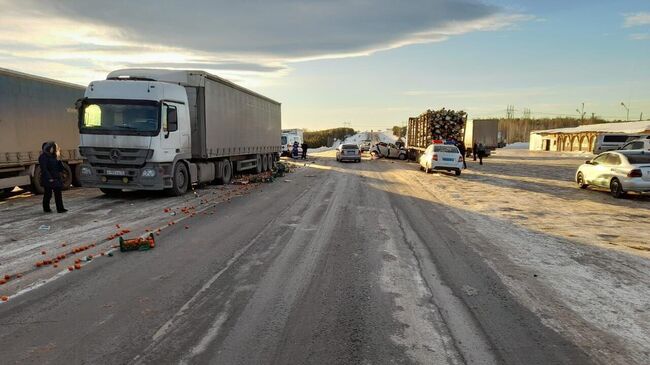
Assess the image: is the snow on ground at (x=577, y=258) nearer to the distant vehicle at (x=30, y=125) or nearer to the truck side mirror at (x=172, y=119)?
the truck side mirror at (x=172, y=119)

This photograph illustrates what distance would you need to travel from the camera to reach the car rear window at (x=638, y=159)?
1518 cm

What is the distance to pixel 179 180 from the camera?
591 inches

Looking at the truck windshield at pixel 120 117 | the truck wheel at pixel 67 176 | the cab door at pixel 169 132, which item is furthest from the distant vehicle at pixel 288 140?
the truck windshield at pixel 120 117

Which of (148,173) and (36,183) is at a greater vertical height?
(148,173)

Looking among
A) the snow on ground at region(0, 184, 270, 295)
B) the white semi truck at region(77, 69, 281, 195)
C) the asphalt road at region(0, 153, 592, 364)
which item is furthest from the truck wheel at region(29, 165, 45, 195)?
the asphalt road at region(0, 153, 592, 364)

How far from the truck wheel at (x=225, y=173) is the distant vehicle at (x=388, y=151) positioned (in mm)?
26230

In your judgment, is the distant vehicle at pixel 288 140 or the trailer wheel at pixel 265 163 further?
the distant vehicle at pixel 288 140

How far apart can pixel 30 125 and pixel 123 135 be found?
3775mm

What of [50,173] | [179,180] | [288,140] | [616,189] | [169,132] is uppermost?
[169,132]

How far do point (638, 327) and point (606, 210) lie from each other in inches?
376

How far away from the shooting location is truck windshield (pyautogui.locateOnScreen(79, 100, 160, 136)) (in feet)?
44.4

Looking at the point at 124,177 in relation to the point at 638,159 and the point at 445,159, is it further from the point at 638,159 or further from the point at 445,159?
the point at 638,159

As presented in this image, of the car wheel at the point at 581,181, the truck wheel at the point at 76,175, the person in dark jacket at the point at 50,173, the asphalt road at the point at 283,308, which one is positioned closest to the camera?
the asphalt road at the point at 283,308

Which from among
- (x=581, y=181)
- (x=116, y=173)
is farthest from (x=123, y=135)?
(x=581, y=181)
